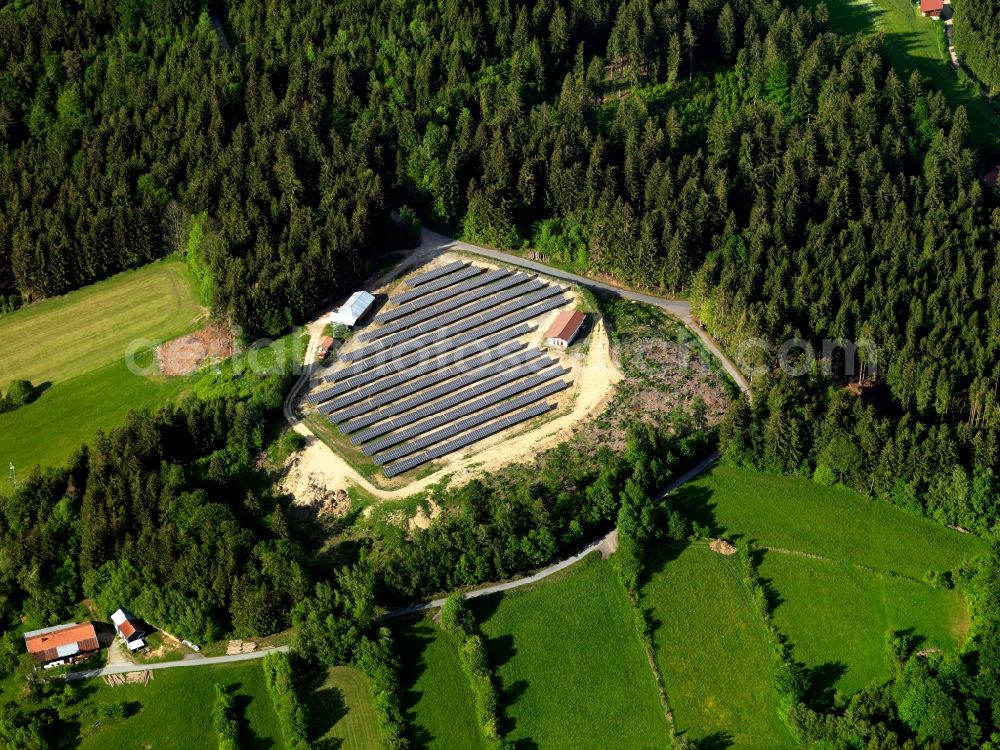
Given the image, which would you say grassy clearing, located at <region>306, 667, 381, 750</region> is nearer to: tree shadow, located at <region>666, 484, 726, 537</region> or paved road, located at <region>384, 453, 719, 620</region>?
paved road, located at <region>384, 453, 719, 620</region>

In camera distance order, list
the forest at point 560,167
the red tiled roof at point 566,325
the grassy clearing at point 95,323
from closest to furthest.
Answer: the forest at point 560,167
the red tiled roof at point 566,325
the grassy clearing at point 95,323

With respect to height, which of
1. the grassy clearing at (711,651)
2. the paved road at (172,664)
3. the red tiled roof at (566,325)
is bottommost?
the grassy clearing at (711,651)

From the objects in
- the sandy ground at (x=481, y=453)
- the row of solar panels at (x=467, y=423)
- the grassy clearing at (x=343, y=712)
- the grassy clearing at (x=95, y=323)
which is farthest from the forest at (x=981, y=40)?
the grassy clearing at (x=343, y=712)

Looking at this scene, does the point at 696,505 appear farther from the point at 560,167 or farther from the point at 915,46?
the point at 915,46

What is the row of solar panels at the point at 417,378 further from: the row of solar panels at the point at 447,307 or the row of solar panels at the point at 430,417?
the row of solar panels at the point at 447,307

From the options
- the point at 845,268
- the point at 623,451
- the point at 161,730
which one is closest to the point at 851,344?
the point at 845,268

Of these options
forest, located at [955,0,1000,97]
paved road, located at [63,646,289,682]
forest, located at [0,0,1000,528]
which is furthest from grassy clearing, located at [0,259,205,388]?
forest, located at [955,0,1000,97]

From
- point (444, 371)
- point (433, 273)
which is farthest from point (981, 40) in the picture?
point (444, 371)

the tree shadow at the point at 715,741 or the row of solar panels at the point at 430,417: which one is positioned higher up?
the row of solar panels at the point at 430,417
